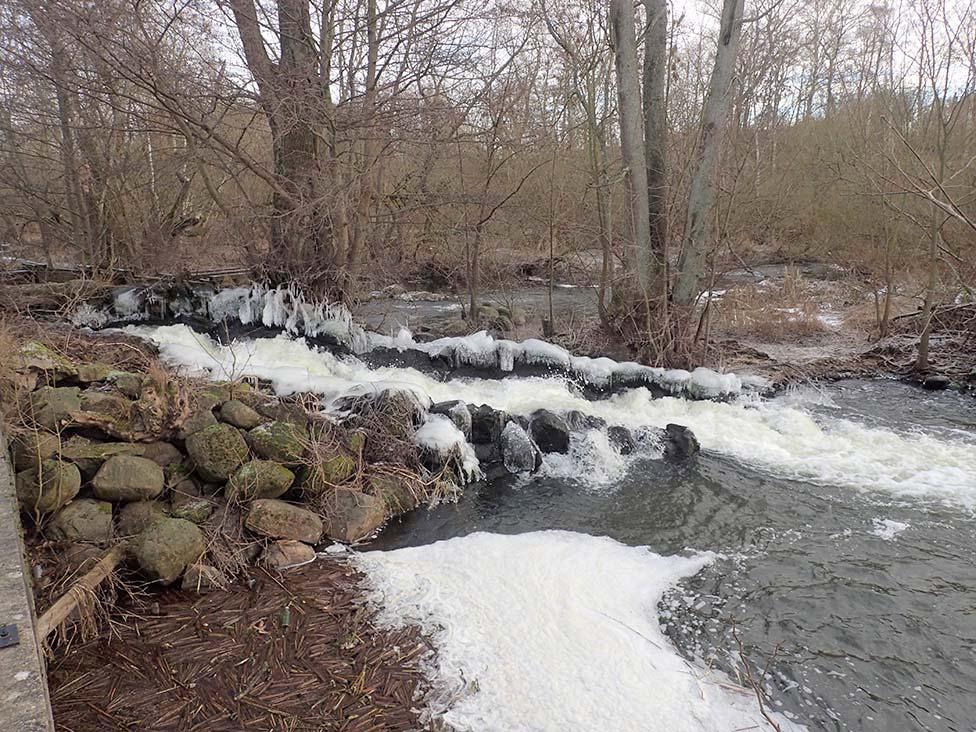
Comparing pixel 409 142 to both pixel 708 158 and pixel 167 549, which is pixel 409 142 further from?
pixel 167 549

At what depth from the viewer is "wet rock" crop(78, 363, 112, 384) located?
495cm

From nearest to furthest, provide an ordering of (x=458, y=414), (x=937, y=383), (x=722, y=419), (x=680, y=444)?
(x=458, y=414)
(x=680, y=444)
(x=722, y=419)
(x=937, y=383)

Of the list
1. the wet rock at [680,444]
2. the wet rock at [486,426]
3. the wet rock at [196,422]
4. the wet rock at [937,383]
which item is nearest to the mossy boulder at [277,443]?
the wet rock at [196,422]

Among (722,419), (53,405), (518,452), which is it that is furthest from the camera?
(722,419)

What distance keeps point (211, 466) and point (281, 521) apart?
25.6 inches

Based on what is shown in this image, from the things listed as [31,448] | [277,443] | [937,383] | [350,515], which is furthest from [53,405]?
[937,383]

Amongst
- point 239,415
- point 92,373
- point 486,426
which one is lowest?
point 486,426

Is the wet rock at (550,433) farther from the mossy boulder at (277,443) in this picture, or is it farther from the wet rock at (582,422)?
the mossy boulder at (277,443)

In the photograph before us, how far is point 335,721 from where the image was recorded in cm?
304

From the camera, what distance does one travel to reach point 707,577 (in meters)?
4.38

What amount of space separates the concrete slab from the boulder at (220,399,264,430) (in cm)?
206

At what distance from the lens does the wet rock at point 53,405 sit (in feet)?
13.9

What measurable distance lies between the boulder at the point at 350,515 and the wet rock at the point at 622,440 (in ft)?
8.43

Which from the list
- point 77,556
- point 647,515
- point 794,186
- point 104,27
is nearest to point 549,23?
point 104,27
